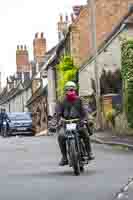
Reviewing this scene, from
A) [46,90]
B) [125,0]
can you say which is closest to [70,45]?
[125,0]

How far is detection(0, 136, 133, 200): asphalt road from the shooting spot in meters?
10.8

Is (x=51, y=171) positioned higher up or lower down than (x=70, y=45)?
lower down

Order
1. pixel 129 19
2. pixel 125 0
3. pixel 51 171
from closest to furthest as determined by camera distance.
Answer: pixel 51 171 → pixel 129 19 → pixel 125 0

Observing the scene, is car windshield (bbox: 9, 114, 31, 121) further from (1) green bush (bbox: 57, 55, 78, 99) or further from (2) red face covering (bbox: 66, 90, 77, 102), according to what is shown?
(2) red face covering (bbox: 66, 90, 77, 102)

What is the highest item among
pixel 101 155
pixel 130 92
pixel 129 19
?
pixel 129 19

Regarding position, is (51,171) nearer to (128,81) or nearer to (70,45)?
(128,81)

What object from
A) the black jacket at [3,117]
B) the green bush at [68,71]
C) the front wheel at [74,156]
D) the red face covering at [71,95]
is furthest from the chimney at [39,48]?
the front wheel at [74,156]

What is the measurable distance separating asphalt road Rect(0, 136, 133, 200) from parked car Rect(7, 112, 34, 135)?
28.9 m

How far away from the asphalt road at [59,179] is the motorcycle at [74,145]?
222 millimetres

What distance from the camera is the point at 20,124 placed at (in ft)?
158

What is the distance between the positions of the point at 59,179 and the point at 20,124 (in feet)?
115

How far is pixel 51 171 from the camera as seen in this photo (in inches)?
600

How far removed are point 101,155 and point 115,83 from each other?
739 inches

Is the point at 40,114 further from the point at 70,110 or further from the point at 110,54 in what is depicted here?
the point at 70,110
